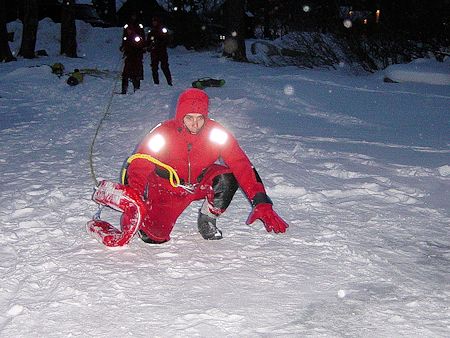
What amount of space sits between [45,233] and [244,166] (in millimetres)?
1372

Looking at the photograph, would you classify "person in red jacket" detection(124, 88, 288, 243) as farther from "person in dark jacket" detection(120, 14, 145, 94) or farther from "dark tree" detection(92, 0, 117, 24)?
"dark tree" detection(92, 0, 117, 24)

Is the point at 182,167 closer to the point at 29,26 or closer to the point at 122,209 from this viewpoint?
the point at 122,209

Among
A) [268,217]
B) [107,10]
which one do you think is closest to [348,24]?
[268,217]

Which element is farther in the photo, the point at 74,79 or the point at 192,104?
the point at 74,79

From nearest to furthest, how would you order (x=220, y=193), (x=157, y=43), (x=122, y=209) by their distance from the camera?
(x=122, y=209) → (x=220, y=193) → (x=157, y=43)

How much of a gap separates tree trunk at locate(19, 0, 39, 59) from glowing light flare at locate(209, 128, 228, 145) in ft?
57.6

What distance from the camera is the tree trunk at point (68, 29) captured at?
806 inches

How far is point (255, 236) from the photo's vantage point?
372cm

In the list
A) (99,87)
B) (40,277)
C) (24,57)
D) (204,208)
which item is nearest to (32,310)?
(40,277)

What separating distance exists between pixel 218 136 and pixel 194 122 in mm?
189

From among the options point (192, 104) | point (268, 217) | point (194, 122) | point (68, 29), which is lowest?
point (268, 217)

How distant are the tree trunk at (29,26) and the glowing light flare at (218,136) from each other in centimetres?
1755

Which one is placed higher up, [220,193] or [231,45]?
[231,45]

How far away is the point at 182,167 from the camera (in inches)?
146
